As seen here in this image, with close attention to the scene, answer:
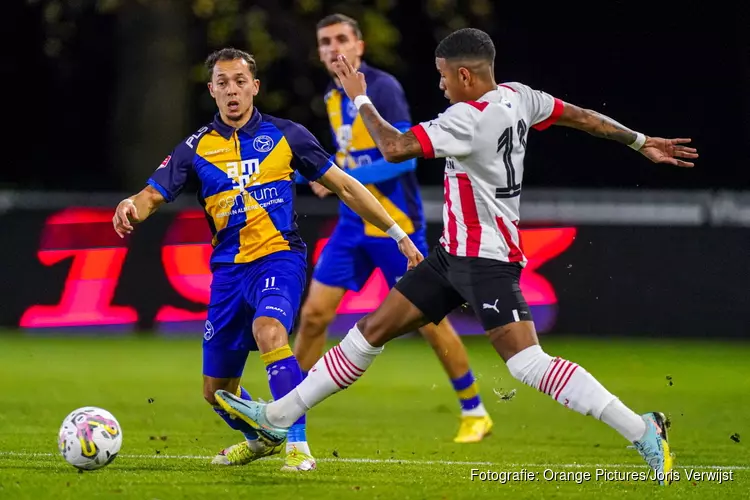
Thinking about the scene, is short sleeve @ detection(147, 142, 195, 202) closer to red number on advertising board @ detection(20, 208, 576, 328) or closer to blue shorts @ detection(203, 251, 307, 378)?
blue shorts @ detection(203, 251, 307, 378)

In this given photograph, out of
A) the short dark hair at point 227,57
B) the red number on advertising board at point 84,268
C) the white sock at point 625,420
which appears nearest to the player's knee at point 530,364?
the white sock at point 625,420

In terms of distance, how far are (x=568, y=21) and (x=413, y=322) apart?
13994mm

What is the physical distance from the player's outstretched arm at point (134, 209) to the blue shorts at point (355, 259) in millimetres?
2158

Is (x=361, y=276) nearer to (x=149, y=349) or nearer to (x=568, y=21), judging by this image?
(x=149, y=349)

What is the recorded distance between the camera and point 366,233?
9469 mm

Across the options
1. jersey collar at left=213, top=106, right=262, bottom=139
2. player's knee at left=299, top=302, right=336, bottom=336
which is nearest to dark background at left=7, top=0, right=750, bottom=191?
player's knee at left=299, top=302, right=336, bottom=336

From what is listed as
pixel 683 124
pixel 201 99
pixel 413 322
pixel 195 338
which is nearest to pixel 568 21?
pixel 683 124

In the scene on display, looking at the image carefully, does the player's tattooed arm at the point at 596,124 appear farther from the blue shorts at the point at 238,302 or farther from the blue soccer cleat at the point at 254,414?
the blue soccer cleat at the point at 254,414

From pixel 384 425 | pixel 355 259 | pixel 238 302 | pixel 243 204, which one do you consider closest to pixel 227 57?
pixel 243 204

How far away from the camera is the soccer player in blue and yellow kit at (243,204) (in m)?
7.48

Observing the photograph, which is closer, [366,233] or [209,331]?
[209,331]

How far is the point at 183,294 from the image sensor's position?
48.2ft

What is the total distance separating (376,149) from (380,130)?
2748mm

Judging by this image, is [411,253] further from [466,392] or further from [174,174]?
[466,392]
